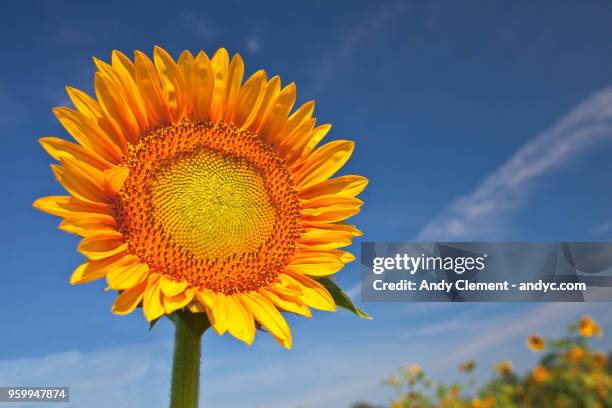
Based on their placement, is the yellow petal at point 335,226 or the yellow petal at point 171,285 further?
the yellow petal at point 335,226

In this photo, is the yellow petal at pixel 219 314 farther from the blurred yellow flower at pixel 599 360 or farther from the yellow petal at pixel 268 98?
the blurred yellow flower at pixel 599 360

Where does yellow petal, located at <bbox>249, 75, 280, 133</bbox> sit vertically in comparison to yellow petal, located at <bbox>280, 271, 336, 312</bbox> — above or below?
above

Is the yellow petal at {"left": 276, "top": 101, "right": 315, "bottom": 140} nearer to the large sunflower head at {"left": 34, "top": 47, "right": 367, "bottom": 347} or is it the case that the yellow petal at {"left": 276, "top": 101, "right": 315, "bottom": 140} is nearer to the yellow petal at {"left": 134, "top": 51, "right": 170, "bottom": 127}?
the large sunflower head at {"left": 34, "top": 47, "right": 367, "bottom": 347}

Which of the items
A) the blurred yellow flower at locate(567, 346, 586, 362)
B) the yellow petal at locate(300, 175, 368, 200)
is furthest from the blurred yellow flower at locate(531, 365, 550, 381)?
the yellow petal at locate(300, 175, 368, 200)

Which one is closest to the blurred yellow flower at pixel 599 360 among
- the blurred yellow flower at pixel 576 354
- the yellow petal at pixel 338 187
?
the blurred yellow flower at pixel 576 354

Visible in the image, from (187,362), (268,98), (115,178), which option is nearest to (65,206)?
(115,178)
